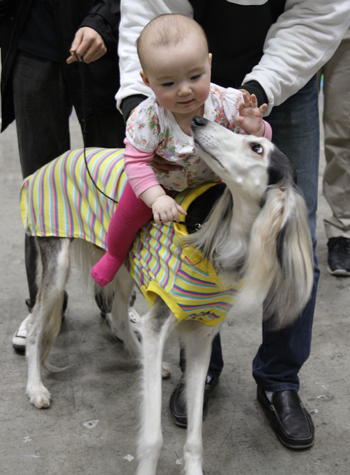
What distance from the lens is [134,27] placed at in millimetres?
2207

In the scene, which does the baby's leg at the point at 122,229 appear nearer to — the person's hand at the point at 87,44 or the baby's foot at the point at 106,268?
the baby's foot at the point at 106,268

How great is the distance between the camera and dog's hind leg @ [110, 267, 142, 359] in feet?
9.80

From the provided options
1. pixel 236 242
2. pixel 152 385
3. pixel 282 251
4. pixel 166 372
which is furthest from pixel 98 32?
pixel 166 372

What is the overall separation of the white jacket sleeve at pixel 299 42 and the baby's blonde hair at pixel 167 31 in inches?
13.4

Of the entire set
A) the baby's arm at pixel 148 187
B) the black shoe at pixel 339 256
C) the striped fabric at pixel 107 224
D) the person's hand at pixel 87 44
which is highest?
the person's hand at pixel 87 44

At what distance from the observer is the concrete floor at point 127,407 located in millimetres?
2326

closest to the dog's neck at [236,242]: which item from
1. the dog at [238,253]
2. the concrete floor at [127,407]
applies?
the dog at [238,253]

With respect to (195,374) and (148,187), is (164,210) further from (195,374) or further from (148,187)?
(195,374)

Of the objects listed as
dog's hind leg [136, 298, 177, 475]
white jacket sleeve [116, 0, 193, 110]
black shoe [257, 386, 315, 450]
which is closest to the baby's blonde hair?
white jacket sleeve [116, 0, 193, 110]

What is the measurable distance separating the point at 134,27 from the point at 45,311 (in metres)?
1.40

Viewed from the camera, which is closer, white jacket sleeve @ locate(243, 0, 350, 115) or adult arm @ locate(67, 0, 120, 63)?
white jacket sleeve @ locate(243, 0, 350, 115)

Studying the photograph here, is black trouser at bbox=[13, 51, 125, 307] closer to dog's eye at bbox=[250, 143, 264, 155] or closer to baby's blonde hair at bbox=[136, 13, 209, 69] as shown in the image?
baby's blonde hair at bbox=[136, 13, 209, 69]

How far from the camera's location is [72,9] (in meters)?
2.73

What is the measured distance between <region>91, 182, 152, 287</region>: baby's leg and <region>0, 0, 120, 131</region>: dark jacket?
32.5 inches
